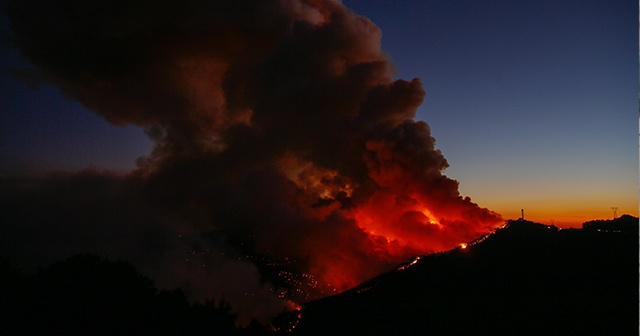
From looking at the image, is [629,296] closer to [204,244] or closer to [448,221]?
[448,221]

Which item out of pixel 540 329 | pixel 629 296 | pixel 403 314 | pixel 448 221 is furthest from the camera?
pixel 448 221

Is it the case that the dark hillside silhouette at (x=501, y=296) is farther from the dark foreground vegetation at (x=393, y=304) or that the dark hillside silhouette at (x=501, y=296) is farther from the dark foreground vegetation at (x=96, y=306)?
the dark foreground vegetation at (x=96, y=306)

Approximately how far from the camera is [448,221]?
144ft

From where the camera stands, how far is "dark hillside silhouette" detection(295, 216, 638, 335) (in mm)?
18875

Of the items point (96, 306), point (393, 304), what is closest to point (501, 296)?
point (393, 304)

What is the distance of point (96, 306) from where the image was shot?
19.4m

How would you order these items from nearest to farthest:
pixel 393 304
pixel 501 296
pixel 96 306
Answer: pixel 96 306 < pixel 501 296 < pixel 393 304

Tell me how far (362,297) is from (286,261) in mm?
41833

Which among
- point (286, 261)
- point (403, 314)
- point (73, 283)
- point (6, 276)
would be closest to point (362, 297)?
point (403, 314)

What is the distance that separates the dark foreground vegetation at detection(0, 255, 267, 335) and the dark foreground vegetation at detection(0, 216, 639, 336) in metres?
0.05

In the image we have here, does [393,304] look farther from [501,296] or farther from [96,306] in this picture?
[96,306]

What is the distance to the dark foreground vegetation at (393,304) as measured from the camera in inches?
722

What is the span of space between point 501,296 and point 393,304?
6.26 m

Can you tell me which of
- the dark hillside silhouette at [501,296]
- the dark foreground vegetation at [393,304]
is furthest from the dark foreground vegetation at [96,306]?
the dark hillside silhouette at [501,296]
